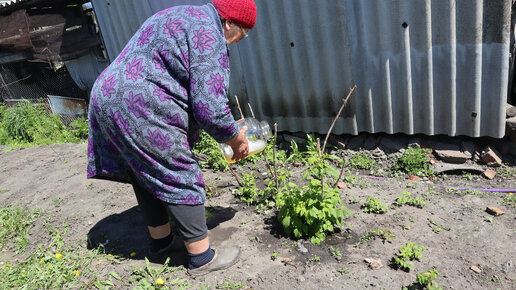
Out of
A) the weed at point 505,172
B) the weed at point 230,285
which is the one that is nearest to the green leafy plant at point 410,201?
the weed at point 505,172

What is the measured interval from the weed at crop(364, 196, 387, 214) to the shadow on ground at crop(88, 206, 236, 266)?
4.12 feet

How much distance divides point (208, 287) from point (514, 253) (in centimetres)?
226

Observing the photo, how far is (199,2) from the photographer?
16.1ft

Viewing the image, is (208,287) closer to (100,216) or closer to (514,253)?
(100,216)

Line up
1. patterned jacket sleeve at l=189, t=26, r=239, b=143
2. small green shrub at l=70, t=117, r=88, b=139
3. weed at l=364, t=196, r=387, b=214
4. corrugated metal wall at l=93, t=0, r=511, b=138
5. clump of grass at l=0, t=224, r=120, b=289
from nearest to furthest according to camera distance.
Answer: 1. patterned jacket sleeve at l=189, t=26, r=239, b=143
2. clump of grass at l=0, t=224, r=120, b=289
3. weed at l=364, t=196, r=387, b=214
4. corrugated metal wall at l=93, t=0, r=511, b=138
5. small green shrub at l=70, t=117, r=88, b=139

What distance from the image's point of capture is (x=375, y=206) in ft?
11.6

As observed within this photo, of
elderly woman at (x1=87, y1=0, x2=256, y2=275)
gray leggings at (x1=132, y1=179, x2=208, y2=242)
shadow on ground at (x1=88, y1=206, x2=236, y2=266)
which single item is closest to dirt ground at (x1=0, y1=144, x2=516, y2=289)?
shadow on ground at (x1=88, y1=206, x2=236, y2=266)

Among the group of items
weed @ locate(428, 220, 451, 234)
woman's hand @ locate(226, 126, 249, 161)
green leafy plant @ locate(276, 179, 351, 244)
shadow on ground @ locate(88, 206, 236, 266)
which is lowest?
weed @ locate(428, 220, 451, 234)

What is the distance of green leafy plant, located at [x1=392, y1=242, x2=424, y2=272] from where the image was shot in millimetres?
2758

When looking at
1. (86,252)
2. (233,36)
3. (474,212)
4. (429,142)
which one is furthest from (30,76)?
(474,212)

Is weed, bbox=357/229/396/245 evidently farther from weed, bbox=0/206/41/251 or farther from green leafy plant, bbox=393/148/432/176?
weed, bbox=0/206/41/251

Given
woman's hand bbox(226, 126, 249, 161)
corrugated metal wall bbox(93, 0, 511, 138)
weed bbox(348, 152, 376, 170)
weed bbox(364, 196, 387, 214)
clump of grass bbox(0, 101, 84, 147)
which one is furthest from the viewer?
clump of grass bbox(0, 101, 84, 147)

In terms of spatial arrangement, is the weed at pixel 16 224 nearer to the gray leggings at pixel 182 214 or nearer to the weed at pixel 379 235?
the gray leggings at pixel 182 214

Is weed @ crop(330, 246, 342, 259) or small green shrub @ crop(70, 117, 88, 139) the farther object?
small green shrub @ crop(70, 117, 88, 139)
